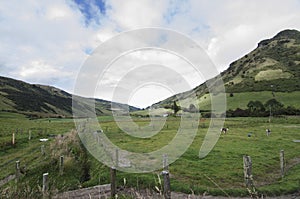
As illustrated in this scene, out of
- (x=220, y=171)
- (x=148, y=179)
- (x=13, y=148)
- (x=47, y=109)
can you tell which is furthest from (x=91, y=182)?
(x=47, y=109)

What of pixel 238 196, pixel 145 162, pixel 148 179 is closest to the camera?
pixel 238 196

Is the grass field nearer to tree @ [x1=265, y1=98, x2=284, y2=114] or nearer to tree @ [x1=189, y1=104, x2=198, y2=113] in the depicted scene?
tree @ [x1=265, y1=98, x2=284, y2=114]

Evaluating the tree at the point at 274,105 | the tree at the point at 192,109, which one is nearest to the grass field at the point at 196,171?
the tree at the point at 274,105

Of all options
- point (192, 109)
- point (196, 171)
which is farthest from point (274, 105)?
point (196, 171)

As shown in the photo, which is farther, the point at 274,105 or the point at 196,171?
the point at 274,105

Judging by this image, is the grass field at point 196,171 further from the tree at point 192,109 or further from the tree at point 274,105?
the tree at point 192,109

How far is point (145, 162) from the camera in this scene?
70.0 ft

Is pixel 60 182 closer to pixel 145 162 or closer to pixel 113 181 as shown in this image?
pixel 145 162

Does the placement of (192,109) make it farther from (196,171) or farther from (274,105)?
(196,171)

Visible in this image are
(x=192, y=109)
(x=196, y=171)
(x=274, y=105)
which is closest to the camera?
(x=196, y=171)

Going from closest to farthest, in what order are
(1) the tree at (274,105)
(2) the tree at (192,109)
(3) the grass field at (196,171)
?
(3) the grass field at (196,171) → (1) the tree at (274,105) → (2) the tree at (192,109)

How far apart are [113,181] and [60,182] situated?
10120 millimetres

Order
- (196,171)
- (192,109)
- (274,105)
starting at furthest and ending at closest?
(192,109), (274,105), (196,171)

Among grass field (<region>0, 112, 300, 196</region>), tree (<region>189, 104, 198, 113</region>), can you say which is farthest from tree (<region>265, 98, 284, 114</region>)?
grass field (<region>0, 112, 300, 196</region>)
